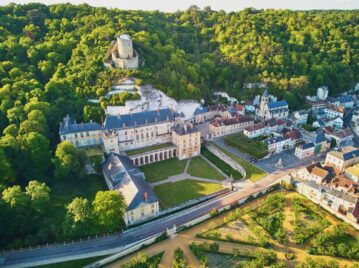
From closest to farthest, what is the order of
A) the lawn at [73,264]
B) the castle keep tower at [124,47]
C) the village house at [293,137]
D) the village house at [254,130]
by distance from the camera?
the lawn at [73,264] → the village house at [293,137] → the village house at [254,130] → the castle keep tower at [124,47]

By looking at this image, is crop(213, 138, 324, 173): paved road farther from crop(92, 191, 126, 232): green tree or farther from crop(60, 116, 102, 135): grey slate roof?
crop(92, 191, 126, 232): green tree

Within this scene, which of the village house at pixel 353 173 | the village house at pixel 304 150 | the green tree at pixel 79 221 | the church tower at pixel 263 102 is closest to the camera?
the green tree at pixel 79 221

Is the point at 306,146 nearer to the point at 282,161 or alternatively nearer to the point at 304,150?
the point at 304,150

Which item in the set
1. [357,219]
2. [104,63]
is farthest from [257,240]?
[104,63]

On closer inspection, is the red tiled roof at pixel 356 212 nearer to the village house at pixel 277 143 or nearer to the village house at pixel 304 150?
the village house at pixel 304 150

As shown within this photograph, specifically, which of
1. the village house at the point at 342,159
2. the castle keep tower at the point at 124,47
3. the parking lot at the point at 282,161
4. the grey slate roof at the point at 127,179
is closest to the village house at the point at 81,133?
the grey slate roof at the point at 127,179

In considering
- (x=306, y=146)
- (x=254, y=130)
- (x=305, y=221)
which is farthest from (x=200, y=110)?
(x=305, y=221)
